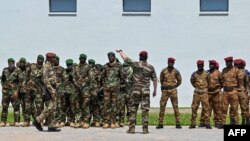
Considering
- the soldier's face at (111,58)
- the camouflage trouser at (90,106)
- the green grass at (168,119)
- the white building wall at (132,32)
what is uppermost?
the white building wall at (132,32)

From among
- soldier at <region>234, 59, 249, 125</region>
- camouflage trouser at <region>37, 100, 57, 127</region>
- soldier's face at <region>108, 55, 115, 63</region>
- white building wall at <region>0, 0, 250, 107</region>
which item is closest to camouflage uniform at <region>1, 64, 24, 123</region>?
camouflage trouser at <region>37, 100, 57, 127</region>

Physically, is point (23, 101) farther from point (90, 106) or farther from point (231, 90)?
point (231, 90)

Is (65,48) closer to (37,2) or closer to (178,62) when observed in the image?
(37,2)

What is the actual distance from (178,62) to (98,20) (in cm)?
362

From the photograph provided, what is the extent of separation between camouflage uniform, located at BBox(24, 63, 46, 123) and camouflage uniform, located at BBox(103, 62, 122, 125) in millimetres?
1737

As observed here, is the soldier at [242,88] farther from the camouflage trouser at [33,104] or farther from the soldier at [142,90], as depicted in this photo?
the camouflage trouser at [33,104]

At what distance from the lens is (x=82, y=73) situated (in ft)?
66.2

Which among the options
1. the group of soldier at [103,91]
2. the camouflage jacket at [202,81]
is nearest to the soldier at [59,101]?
the group of soldier at [103,91]

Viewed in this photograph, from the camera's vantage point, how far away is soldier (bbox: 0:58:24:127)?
20484mm

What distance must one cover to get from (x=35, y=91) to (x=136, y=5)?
1128 centimetres

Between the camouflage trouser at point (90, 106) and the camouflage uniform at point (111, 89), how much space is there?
13.3 inches

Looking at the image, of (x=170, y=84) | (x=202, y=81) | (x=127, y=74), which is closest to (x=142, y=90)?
(x=127, y=74)

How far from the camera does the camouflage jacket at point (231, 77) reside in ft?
66.2

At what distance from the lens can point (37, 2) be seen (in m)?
30.4
